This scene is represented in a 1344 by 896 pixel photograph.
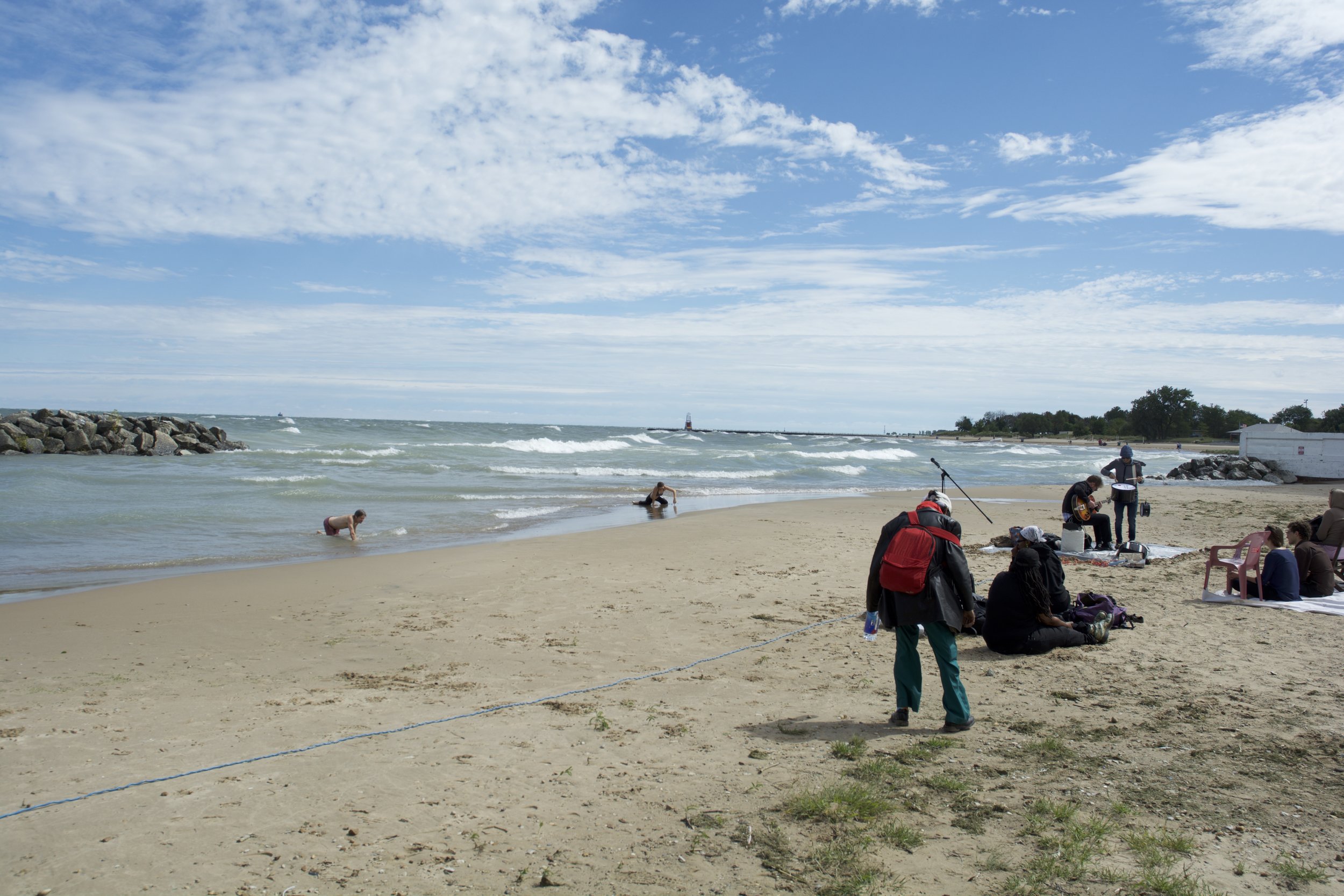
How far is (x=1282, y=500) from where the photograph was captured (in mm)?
22875

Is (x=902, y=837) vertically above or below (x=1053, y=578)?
below

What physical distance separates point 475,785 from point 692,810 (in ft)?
3.73

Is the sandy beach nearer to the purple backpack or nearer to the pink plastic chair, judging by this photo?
the purple backpack

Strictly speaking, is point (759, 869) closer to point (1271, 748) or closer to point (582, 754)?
point (582, 754)

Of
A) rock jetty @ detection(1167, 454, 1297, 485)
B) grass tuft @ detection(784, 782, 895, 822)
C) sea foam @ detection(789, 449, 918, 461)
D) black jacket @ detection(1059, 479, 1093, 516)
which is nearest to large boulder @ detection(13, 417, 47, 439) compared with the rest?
sea foam @ detection(789, 449, 918, 461)

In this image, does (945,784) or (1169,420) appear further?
(1169,420)

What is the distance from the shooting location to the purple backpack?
22.9 ft

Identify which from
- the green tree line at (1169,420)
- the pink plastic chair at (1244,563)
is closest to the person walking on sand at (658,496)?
the pink plastic chair at (1244,563)

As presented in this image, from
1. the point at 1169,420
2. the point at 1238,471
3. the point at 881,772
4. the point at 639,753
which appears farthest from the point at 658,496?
the point at 1169,420

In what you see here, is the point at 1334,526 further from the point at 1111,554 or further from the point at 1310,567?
the point at 1111,554

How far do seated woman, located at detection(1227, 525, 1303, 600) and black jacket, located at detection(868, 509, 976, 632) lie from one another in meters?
5.68

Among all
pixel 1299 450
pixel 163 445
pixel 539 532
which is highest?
pixel 163 445

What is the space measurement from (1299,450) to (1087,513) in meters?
31.6

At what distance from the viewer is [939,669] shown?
496 cm
